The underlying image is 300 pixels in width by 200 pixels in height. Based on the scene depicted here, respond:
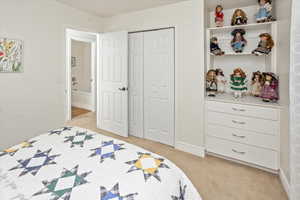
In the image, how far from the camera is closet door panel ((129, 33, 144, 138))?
10.2ft

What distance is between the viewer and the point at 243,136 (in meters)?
2.22

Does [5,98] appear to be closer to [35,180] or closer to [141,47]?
[35,180]

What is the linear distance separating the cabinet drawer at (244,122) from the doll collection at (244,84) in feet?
1.02

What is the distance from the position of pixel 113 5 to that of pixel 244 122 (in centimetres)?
278

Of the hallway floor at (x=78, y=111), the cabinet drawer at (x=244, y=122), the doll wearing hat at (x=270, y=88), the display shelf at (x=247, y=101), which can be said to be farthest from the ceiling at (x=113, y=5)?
the hallway floor at (x=78, y=111)

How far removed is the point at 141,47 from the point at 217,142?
2097mm

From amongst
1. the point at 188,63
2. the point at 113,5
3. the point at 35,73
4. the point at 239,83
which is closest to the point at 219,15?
the point at 188,63

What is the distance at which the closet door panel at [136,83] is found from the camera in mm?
3109

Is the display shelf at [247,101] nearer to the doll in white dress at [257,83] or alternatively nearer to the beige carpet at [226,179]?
the doll in white dress at [257,83]

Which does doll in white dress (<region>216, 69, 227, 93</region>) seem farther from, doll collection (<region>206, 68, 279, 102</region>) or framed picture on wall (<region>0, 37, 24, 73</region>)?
framed picture on wall (<region>0, 37, 24, 73</region>)

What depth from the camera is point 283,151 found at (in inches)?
73.2

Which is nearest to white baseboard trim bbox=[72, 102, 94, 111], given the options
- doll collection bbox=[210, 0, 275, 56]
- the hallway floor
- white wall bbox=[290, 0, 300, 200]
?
the hallway floor

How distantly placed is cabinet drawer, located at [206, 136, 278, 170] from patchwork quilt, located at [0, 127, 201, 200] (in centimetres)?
146

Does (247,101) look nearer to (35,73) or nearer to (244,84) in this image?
(244,84)
